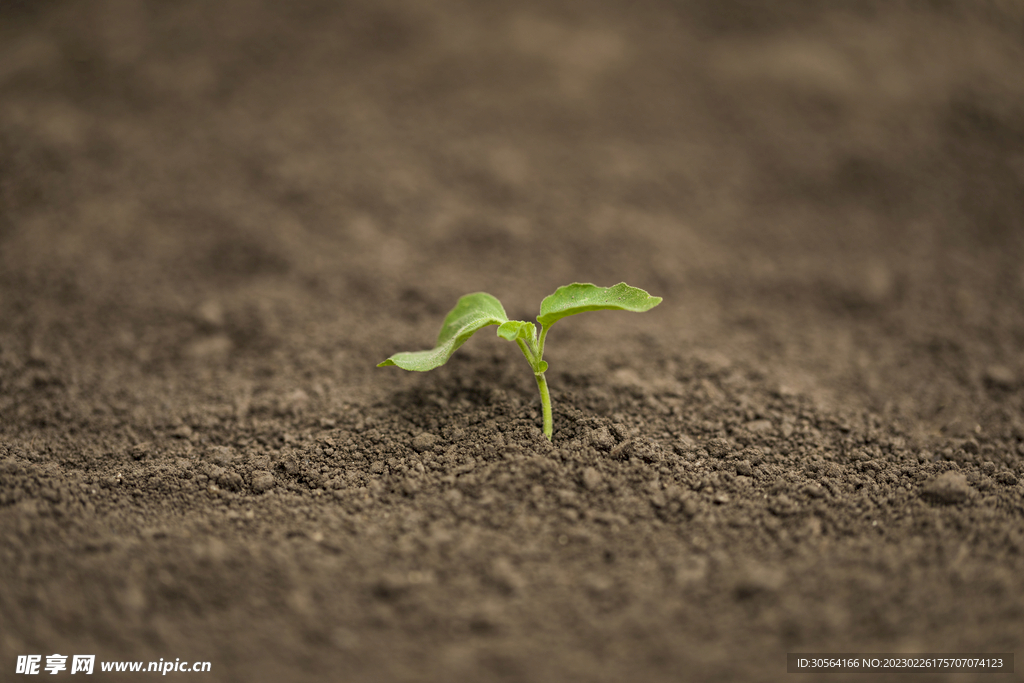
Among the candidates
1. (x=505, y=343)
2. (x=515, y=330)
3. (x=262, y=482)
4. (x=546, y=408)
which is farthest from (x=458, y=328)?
(x=262, y=482)

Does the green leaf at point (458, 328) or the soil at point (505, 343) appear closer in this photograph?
the soil at point (505, 343)

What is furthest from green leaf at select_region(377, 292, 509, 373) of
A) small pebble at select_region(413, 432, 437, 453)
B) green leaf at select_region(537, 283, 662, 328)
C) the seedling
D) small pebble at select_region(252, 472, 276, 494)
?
small pebble at select_region(252, 472, 276, 494)

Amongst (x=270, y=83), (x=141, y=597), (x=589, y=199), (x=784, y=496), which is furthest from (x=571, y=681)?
(x=270, y=83)

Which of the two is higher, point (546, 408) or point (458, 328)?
point (458, 328)

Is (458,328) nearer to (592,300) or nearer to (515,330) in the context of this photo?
(515,330)

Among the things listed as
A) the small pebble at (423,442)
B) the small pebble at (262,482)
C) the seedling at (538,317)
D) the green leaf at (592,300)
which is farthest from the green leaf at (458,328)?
A: the small pebble at (262,482)

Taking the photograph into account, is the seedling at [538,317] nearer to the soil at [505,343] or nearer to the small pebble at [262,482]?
the soil at [505,343]
